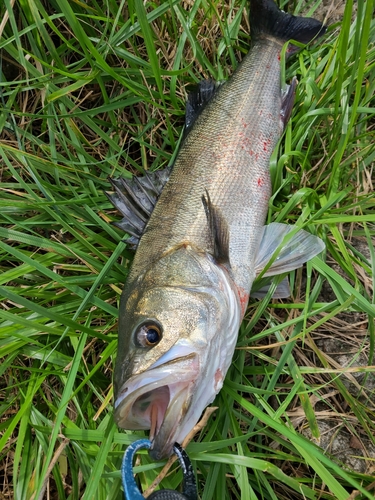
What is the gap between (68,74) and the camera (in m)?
2.43

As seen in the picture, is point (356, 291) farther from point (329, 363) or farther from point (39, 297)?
point (39, 297)

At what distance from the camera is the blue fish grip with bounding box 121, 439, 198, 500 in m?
1.65

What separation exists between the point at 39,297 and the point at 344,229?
1.96m

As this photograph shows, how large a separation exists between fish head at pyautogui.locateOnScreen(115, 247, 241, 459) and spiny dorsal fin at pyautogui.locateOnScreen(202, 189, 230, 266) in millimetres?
54

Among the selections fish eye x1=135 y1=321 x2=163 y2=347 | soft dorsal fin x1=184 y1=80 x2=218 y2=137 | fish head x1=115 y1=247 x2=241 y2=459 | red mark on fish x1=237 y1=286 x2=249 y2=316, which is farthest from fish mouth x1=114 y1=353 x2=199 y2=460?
soft dorsal fin x1=184 y1=80 x2=218 y2=137

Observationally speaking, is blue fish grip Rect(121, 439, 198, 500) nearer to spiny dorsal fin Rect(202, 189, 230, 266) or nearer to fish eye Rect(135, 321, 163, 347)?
fish eye Rect(135, 321, 163, 347)

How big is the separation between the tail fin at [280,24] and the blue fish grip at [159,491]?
255cm

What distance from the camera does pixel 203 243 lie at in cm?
208

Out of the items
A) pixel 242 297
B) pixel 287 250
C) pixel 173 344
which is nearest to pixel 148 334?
pixel 173 344

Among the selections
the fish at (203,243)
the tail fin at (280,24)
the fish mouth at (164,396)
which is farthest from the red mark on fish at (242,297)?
the tail fin at (280,24)

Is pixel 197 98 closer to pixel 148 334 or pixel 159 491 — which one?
pixel 148 334

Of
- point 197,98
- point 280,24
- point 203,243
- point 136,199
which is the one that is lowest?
point 203,243

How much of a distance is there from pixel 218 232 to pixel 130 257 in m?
0.72

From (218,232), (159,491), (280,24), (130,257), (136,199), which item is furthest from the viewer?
(280,24)
